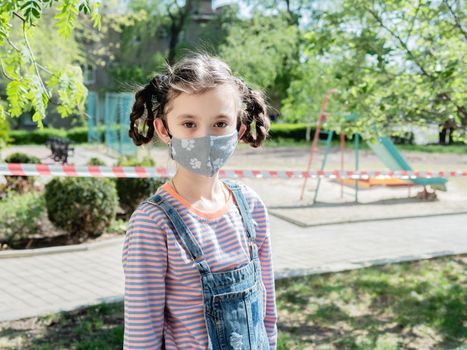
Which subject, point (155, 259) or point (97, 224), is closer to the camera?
point (155, 259)

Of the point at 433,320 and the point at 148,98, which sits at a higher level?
the point at 148,98

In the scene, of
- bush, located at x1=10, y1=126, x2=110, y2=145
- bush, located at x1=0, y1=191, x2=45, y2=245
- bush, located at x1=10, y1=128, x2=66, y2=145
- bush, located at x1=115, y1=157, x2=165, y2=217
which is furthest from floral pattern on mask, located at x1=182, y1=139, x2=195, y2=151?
bush, located at x1=10, y1=128, x2=66, y2=145

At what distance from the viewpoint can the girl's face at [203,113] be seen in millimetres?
2061

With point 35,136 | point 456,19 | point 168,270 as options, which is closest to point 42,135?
point 35,136

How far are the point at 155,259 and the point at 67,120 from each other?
1810 inches

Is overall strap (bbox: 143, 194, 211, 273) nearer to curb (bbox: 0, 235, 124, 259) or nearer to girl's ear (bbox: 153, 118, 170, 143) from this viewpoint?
girl's ear (bbox: 153, 118, 170, 143)

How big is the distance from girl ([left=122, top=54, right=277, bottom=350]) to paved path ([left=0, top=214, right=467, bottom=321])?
149 inches

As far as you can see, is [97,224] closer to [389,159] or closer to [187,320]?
[187,320]

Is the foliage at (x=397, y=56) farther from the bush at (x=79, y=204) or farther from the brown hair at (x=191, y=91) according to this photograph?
the brown hair at (x=191, y=91)

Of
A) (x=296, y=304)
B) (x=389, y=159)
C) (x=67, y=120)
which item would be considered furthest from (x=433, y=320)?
(x=67, y=120)

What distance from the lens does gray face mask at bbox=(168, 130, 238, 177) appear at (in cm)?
207

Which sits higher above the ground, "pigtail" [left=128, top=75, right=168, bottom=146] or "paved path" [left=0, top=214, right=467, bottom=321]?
"pigtail" [left=128, top=75, right=168, bottom=146]

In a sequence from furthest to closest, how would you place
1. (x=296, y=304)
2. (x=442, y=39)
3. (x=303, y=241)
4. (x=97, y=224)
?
(x=303, y=241)
(x=97, y=224)
(x=442, y=39)
(x=296, y=304)

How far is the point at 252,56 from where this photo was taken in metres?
37.8
